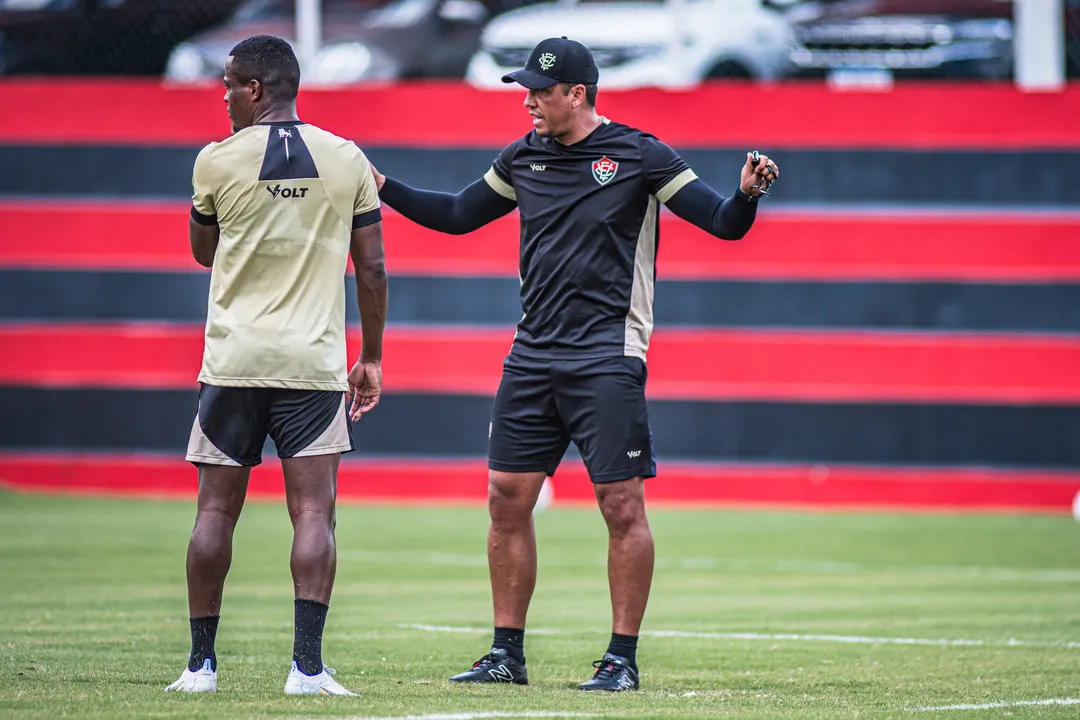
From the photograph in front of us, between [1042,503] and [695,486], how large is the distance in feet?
12.7

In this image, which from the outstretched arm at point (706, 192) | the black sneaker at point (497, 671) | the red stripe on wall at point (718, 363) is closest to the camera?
A: the outstretched arm at point (706, 192)

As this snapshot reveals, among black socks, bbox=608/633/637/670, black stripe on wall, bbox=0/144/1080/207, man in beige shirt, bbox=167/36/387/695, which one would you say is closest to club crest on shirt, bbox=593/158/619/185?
man in beige shirt, bbox=167/36/387/695

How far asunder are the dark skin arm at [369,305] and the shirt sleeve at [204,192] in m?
0.49

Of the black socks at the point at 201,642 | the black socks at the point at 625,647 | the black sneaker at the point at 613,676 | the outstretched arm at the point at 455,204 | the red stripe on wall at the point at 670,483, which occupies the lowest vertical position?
the red stripe on wall at the point at 670,483

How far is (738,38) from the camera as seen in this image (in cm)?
1948

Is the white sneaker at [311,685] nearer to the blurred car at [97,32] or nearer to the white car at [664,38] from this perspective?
the white car at [664,38]

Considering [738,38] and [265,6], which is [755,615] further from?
[265,6]

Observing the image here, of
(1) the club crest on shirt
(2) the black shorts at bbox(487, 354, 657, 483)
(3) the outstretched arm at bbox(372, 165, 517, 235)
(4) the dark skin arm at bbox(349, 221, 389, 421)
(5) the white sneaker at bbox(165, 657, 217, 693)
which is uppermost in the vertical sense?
(1) the club crest on shirt

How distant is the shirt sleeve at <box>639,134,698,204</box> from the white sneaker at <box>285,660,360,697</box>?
2.17 meters

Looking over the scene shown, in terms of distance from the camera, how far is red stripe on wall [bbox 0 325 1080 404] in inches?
742

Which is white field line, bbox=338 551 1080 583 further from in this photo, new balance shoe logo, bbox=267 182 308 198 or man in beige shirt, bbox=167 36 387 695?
new balance shoe logo, bbox=267 182 308 198

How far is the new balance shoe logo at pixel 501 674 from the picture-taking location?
6.09 meters

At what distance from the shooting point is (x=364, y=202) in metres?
5.70

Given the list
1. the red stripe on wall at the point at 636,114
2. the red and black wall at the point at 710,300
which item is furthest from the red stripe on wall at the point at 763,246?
the red stripe on wall at the point at 636,114
